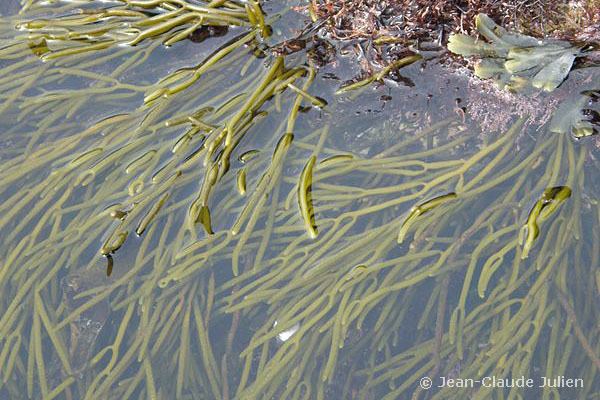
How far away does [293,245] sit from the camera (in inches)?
83.5

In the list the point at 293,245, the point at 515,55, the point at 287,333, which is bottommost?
the point at 287,333

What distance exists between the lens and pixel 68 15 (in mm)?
2719

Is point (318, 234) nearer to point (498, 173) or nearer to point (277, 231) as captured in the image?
point (277, 231)

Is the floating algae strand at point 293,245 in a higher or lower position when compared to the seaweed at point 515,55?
lower

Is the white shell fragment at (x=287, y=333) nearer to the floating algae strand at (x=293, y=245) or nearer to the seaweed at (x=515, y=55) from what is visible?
the floating algae strand at (x=293, y=245)

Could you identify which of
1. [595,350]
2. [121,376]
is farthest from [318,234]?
[595,350]

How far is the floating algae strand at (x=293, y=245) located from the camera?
6.56 feet

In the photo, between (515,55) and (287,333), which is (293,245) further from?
(515,55)

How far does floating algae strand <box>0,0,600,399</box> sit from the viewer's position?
6.56ft

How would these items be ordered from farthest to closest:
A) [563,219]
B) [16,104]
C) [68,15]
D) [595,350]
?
[68,15], [16,104], [563,219], [595,350]

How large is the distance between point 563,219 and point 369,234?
0.61 meters

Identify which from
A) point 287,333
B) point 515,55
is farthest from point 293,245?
point 515,55

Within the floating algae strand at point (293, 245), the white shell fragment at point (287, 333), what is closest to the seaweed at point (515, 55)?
the floating algae strand at point (293, 245)

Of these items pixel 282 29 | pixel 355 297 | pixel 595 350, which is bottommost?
pixel 595 350
